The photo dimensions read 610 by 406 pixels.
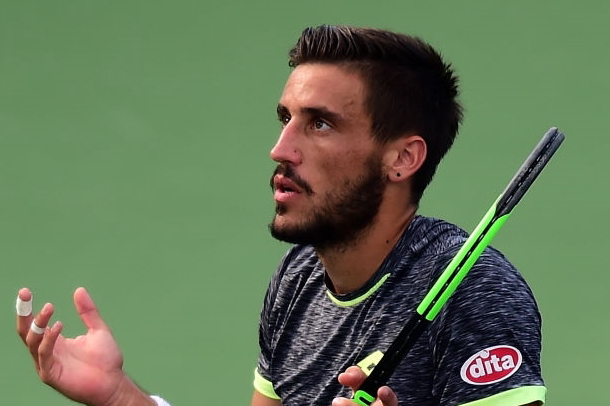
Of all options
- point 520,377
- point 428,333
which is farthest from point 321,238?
point 520,377

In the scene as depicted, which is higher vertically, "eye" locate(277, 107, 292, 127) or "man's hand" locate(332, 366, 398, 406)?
"eye" locate(277, 107, 292, 127)

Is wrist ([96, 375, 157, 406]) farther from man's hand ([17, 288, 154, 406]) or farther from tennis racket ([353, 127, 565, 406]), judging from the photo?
tennis racket ([353, 127, 565, 406])

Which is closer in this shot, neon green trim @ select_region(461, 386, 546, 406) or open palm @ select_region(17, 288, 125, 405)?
neon green trim @ select_region(461, 386, 546, 406)

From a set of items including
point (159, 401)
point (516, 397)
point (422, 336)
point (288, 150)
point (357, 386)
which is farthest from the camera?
point (159, 401)

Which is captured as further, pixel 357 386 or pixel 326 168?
pixel 326 168

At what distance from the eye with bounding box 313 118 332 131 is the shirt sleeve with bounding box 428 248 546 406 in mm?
579

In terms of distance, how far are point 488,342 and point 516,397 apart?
15 cm

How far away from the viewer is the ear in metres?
3.63

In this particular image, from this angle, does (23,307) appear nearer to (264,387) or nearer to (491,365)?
(264,387)

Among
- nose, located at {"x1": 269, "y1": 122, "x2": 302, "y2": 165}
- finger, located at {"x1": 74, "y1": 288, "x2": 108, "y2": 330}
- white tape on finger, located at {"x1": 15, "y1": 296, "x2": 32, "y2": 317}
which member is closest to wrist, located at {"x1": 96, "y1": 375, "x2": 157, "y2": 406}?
finger, located at {"x1": 74, "y1": 288, "x2": 108, "y2": 330}

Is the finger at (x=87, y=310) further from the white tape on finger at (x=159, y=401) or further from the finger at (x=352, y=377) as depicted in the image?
the finger at (x=352, y=377)

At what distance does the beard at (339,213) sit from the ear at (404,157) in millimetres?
33

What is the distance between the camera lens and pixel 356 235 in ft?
11.9

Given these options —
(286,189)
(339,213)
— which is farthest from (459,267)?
(286,189)
